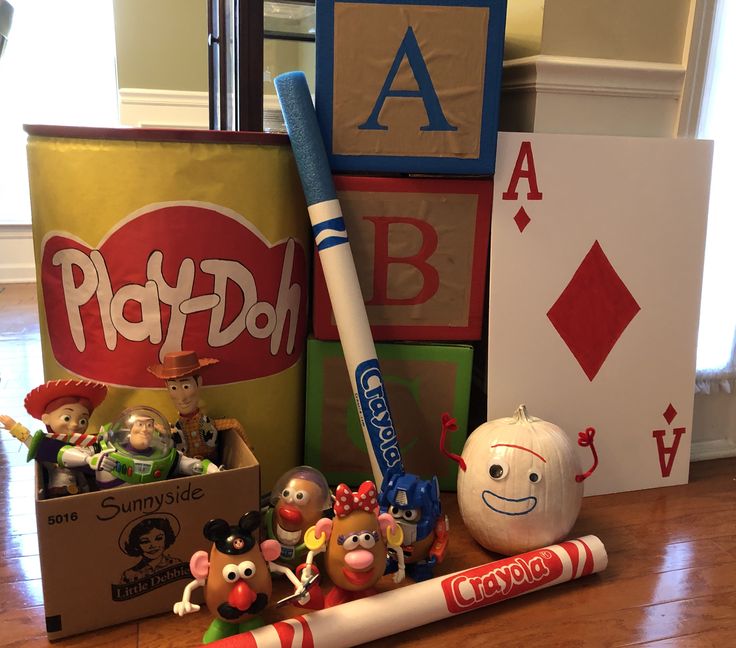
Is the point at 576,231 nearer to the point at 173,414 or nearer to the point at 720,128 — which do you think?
the point at 720,128

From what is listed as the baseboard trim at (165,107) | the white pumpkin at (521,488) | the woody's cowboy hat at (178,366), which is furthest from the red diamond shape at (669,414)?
the baseboard trim at (165,107)

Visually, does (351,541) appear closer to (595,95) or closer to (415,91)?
(415,91)

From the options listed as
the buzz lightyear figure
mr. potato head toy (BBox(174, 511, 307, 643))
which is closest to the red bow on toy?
mr. potato head toy (BBox(174, 511, 307, 643))

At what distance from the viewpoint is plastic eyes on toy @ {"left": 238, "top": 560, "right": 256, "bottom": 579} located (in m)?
0.87

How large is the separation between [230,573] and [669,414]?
3.11 ft

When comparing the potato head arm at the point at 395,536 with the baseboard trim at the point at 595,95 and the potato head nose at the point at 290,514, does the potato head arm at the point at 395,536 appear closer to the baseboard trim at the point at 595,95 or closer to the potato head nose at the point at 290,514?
the potato head nose at the point at 290,514

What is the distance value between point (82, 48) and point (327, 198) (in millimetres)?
2805

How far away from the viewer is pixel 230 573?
87cm

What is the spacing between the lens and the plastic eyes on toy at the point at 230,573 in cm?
87

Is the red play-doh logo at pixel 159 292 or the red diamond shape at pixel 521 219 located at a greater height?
the red diamond shape at pixel 521 219

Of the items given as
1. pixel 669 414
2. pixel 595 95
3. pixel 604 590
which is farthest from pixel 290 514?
pixel 595 95

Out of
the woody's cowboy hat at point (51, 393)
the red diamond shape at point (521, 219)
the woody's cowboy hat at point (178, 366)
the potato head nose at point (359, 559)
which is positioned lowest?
the potato head nose at point (359, 559)

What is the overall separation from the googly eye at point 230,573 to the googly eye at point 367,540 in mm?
169

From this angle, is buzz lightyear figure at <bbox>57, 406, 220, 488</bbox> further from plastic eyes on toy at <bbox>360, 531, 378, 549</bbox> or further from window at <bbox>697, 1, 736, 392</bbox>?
window at <bbox>697, 1, 736, 392</bbox>
